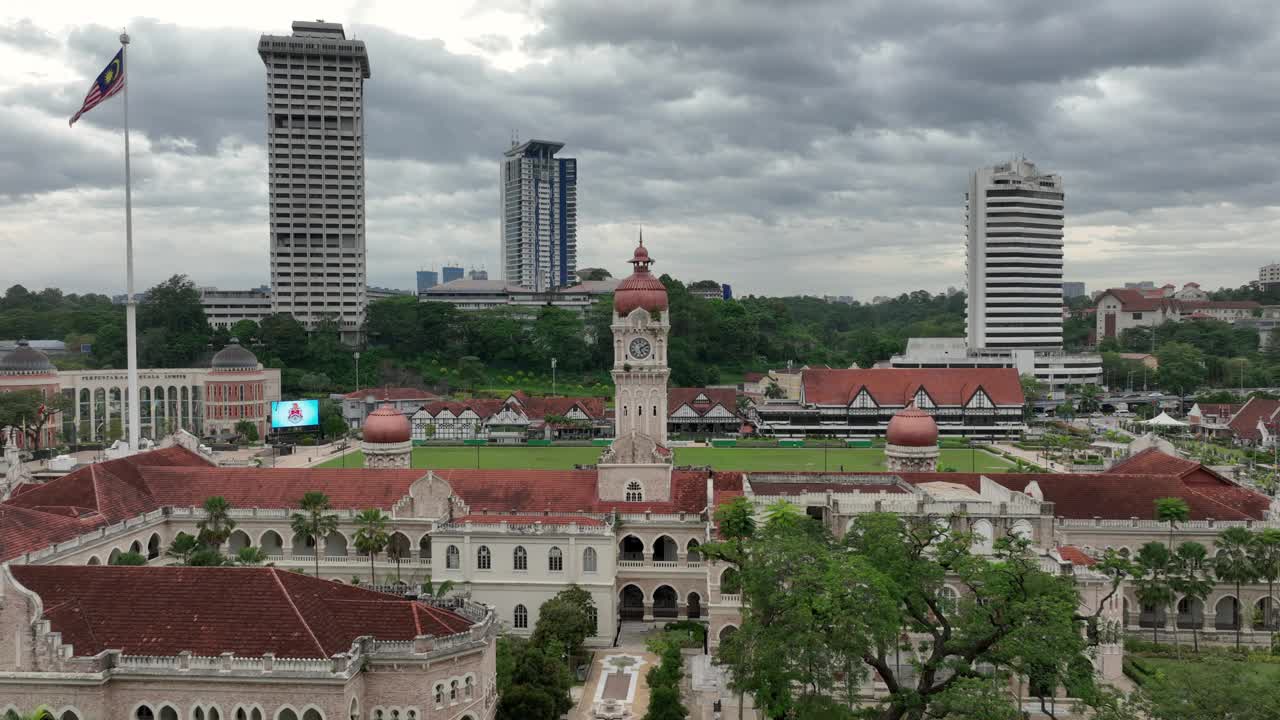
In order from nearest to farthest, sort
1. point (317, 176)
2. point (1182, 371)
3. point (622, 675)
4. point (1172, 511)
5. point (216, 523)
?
point (622, 675)
point (1172, 511)
point (216, 523)
point (1182, 371)
point (317, 176)

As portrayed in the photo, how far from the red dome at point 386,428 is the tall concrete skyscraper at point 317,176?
11516 centimetres

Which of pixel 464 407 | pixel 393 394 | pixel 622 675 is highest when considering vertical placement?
Result: pixel 393 394

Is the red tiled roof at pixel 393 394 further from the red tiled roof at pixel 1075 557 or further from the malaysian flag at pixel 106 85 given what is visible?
the red tiled roof at pixel 1075 557

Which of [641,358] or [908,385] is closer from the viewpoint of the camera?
[641,358]

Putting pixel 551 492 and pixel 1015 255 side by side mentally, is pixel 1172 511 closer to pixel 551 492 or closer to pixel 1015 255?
pixel 551 492

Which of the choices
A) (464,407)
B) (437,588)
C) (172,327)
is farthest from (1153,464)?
(172,327)

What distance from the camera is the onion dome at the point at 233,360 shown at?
124125mm

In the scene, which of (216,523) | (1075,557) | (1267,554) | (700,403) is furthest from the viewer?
(700,403)

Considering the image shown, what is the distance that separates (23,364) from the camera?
109312mm

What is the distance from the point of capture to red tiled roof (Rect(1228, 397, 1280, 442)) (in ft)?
359

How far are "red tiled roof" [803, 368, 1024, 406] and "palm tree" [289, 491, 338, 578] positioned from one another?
83.4 meters

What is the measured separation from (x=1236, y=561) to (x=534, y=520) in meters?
32.2

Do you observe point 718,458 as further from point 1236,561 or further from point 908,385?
point 1236,561

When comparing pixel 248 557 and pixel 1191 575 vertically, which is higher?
pixel 248 557
